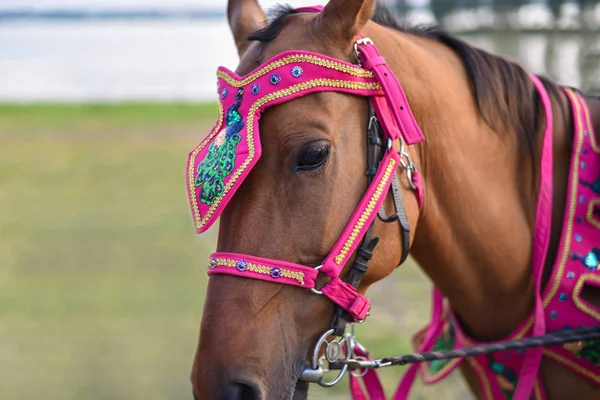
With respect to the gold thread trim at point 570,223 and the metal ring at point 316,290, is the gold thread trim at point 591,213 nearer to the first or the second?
the gold thread trim at point 570,223

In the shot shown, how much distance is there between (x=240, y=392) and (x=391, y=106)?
31.7 inches

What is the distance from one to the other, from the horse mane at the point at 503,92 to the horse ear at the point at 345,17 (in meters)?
0.45

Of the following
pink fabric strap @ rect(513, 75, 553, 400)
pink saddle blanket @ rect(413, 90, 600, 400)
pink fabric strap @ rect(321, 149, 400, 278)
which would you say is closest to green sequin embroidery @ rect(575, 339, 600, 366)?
pink saddle blanket @ rect(413, 90, 600, 400)

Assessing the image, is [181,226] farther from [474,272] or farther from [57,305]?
[474,272]

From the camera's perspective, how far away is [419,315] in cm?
574

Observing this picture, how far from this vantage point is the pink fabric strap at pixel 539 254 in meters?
2.11

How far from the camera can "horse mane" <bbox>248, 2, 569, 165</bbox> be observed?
7.24 feet

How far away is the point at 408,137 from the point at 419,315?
410 cm

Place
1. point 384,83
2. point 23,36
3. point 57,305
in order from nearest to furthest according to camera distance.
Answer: point 384,83, point 57,305, point 23,36

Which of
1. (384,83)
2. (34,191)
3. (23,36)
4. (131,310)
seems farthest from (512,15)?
(23,36)

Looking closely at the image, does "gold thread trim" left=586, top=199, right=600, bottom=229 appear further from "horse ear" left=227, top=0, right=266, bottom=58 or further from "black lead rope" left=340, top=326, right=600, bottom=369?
"horse ear" left=227, top=0, right=266, bottom=58

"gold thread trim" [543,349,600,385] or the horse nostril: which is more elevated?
the horse nostril

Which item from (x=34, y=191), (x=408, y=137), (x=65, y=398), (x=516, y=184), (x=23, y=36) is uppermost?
(x=23, y=36)

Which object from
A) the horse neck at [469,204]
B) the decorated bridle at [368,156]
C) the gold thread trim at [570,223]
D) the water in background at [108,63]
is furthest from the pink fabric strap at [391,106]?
the water in background at [108,63]
